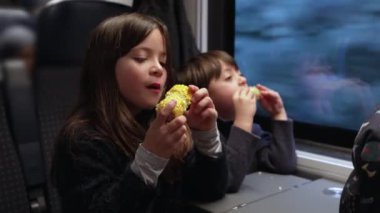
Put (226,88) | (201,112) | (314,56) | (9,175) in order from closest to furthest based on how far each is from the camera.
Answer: (201,112) → (9,175) → (226,88) → (314,56)

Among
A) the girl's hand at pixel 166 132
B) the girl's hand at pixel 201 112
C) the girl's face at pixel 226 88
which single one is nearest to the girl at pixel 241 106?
the girl's face at pixel 226 88

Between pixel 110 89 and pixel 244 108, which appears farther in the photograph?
pixel 244 108

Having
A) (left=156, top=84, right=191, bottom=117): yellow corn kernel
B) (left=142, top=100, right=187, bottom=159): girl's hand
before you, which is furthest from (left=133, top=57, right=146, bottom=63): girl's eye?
(left=142, top=100, right=187, bottom=159): girl's hand

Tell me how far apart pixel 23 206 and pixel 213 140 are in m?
0.62

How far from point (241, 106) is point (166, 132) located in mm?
566

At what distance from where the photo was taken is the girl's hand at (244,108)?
1354 mm

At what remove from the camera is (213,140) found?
110cm

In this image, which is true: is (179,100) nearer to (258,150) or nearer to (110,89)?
(110,89)

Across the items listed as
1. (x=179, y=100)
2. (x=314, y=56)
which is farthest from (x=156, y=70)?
(x=314, y=56)

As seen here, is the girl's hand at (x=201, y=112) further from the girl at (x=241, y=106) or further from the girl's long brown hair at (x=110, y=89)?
the girl at (x=241, y=106)

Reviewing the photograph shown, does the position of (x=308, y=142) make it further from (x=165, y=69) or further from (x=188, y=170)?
(x=165, y=69)

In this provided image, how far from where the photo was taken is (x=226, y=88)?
146 centimetres

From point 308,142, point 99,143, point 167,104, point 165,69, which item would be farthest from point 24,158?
point 308,142

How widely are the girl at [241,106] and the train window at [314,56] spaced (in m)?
0.19
